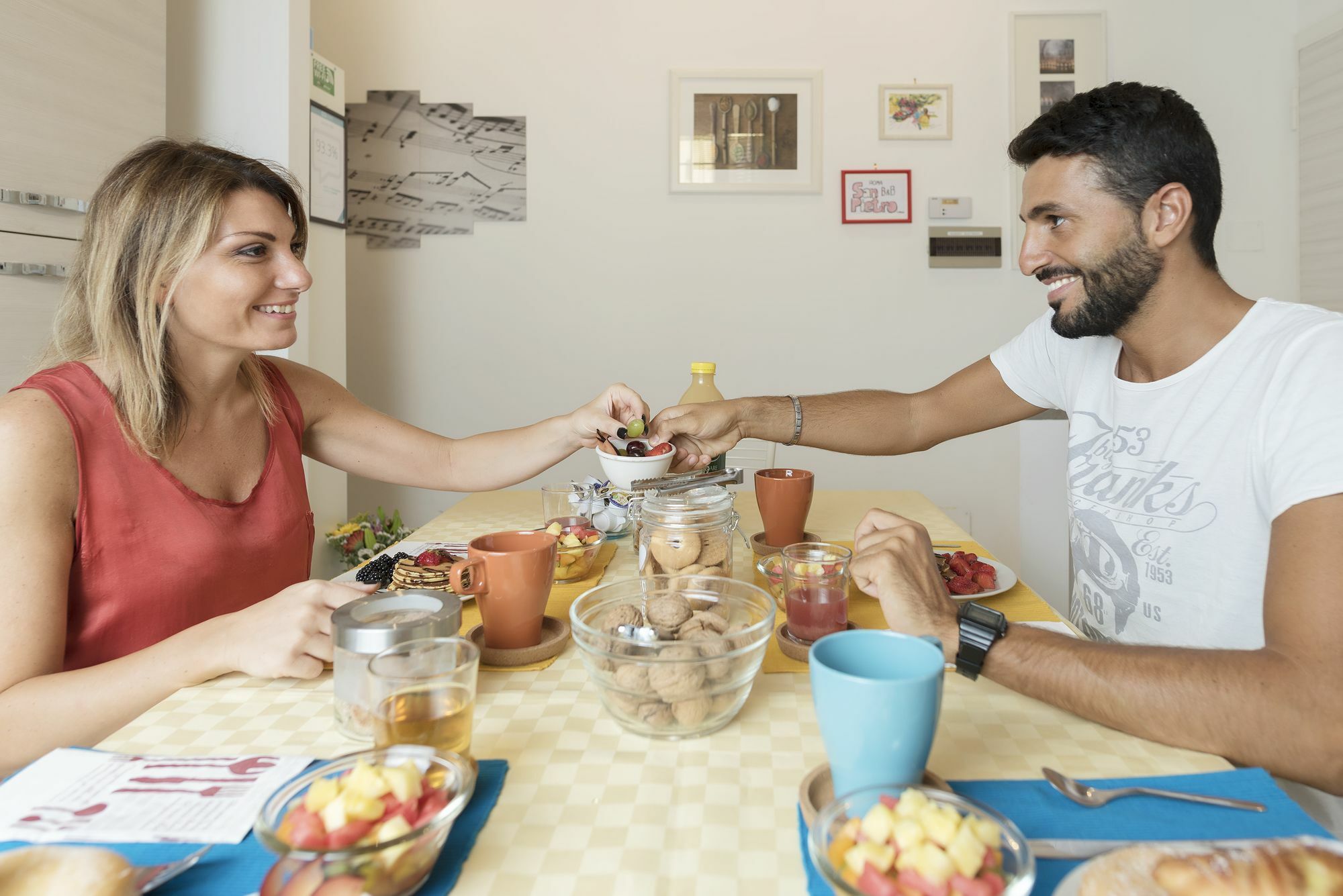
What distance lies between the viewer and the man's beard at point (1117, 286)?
123 centimetres

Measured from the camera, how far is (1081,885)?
1.61ft

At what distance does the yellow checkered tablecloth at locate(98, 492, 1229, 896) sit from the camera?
0.57 metres

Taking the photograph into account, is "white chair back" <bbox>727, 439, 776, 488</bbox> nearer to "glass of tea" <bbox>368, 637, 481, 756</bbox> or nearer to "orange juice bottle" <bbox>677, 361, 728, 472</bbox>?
"orange juice bottle" <bbox>677, 361, 728, 472</bbox>

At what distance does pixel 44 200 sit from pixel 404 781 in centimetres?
206

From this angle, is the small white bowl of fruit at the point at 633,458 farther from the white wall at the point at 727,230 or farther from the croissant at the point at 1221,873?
the white wall at the point at 727,230

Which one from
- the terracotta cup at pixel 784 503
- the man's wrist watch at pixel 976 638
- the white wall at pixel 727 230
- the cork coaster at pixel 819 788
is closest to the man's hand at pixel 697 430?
the terracotta cup at pixel 784 503

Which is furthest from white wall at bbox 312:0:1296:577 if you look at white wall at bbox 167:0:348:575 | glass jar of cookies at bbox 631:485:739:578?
glass jar of cookies at bbox 631:485:739:578

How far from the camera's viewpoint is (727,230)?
3.20 metres

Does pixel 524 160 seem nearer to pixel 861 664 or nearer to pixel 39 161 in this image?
pixel 39 161

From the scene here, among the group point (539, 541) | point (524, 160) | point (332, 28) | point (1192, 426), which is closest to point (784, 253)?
point (524, 160)

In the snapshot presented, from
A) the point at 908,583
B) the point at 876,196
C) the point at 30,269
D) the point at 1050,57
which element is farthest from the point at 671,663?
the point at 1050,57

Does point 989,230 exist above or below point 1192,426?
above

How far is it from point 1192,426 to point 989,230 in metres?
2.21

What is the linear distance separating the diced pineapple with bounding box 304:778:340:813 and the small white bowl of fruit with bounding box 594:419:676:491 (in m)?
0.77
